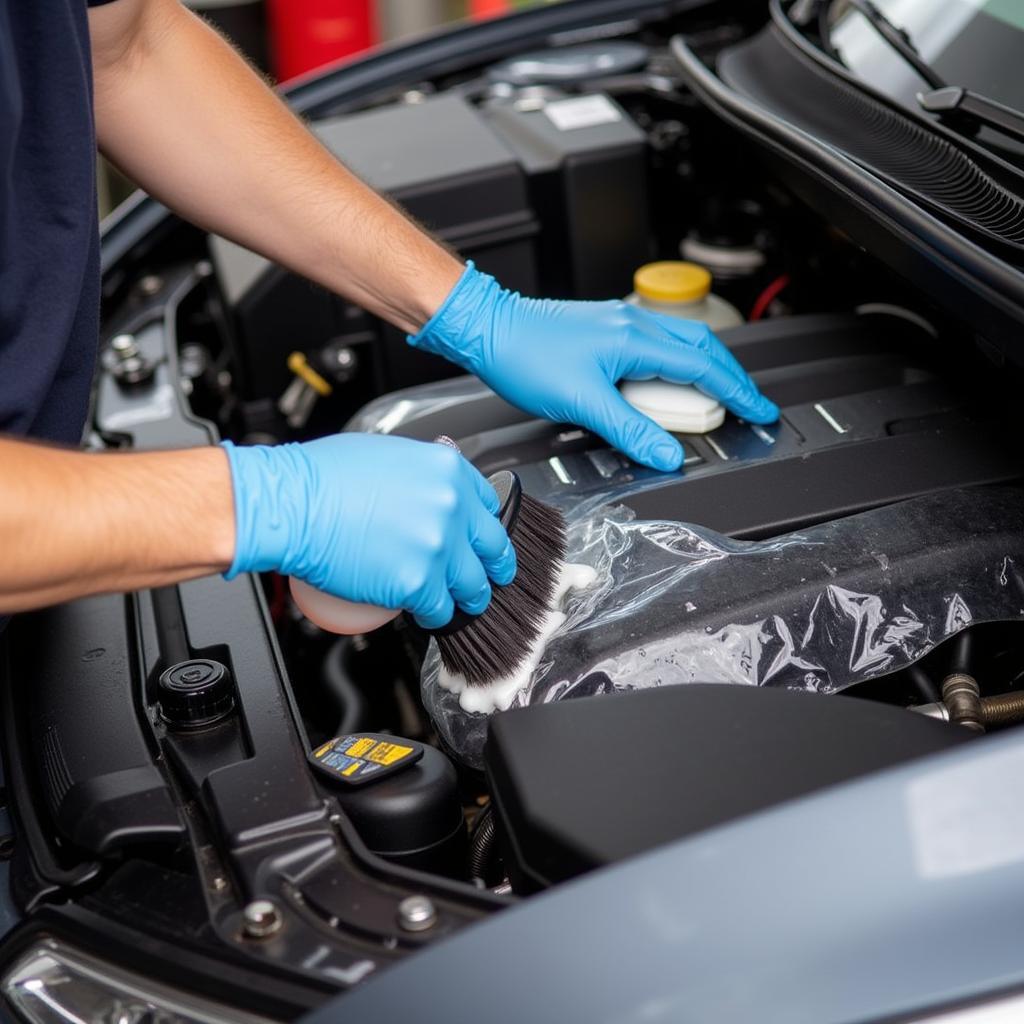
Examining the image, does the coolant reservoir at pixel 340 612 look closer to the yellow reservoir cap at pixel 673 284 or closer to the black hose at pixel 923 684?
the black hose at pixel 923 684

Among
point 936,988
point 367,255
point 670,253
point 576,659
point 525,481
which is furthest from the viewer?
point 670,253

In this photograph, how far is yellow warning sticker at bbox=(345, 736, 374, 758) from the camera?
92 centimetres

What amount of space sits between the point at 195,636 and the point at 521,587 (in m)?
0.29

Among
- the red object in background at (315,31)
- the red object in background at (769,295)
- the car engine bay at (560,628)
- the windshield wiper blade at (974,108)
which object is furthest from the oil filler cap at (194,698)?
the red object in background at (315,31)

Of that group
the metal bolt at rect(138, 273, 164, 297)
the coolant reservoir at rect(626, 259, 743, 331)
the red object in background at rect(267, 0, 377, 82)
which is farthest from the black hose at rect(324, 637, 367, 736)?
the red object in background at rect(267, 0, 377, 82)

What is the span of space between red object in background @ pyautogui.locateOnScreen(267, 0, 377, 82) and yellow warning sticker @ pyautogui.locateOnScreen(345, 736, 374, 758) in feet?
13.2

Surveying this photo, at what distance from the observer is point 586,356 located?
49.0 inches

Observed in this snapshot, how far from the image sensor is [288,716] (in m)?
0.97

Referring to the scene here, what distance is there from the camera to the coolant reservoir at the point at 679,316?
1233 mm

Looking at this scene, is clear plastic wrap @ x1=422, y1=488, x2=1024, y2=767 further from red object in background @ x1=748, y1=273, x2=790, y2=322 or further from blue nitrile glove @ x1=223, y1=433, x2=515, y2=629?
red object in background @ x1=748, y1=273, x2=790, y2=322

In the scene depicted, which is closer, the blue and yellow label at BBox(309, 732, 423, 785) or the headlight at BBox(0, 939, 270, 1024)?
the headlight at BBox(0, 939, 270, 1024)

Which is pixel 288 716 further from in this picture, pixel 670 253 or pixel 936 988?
pixel 670 253

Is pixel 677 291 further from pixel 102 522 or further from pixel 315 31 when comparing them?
pixel 315 31

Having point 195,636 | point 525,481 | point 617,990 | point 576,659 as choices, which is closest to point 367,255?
point 525,481
